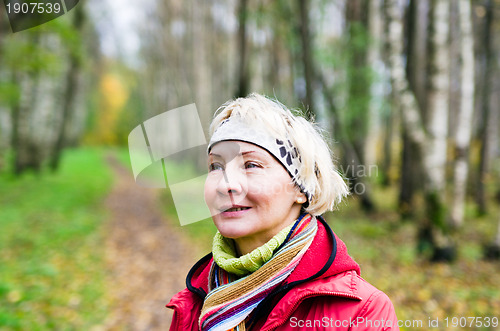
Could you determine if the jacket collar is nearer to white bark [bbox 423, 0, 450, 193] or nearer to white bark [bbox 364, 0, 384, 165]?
white bark [bbox 423, 0, 450, 193]

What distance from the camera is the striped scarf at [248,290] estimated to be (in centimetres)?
138

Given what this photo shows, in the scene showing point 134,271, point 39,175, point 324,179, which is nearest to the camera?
point 324,179

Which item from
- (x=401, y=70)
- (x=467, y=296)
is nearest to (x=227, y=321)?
(x=467, y=296)

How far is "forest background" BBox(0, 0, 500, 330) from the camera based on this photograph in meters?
5.53

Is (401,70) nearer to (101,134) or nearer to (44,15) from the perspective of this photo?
(44,15)

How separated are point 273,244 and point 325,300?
0.95 ft

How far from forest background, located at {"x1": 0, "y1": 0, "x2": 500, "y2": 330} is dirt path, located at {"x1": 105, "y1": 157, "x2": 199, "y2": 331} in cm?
28

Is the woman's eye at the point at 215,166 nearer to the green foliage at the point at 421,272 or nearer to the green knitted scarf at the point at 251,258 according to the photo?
the green knitted scarf at the point at 251,258

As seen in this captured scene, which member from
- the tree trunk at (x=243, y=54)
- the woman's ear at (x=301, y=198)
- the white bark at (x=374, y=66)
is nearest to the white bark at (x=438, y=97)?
the white bark at (x=374, y=66)

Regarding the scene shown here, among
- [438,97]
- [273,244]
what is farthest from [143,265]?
[438,97]

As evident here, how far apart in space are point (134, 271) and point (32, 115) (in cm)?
1236

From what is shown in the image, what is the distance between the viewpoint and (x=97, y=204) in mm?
12516

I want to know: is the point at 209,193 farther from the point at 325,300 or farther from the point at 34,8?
the point at 34,8

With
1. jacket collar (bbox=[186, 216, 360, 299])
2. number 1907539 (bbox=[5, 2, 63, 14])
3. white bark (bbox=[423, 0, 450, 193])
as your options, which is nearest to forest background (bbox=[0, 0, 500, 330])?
white bark (bbox=[423, 0, 450, 193])
